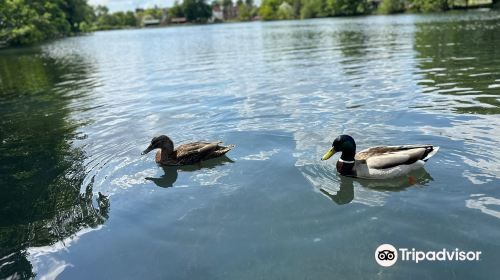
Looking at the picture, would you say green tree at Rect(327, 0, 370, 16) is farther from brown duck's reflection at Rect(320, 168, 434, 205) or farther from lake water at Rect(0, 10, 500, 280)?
brown duck's reflection at Rect(320, 168, 434, 205)

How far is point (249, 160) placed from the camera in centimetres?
1078

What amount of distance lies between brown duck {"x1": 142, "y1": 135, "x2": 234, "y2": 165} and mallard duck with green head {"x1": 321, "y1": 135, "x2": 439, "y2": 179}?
10.1 feet

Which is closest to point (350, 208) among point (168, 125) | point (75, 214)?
point (75, 214)

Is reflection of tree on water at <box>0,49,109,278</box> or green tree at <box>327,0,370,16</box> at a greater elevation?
green tree at <box>327,0,370,16</box>

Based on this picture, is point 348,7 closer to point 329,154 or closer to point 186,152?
point 186,152

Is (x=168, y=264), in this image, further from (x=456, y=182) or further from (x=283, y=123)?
(x=283, y=123)

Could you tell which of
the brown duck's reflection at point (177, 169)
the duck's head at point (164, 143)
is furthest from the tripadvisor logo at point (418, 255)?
the duck's head at point (164, 143)

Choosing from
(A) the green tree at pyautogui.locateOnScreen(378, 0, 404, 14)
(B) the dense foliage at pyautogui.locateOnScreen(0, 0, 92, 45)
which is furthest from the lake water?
(A) the green tree at pyautogui.locateOnScreen(378, 0, 404, 14)

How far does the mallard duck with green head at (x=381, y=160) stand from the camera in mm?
8852

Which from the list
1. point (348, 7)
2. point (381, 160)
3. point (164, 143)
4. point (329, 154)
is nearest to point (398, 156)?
point (381, 160)

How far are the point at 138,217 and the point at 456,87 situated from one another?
45.2 ft

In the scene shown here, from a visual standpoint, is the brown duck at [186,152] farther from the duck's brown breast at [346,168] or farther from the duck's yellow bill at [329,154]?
the duck's brown breast at [346,168]

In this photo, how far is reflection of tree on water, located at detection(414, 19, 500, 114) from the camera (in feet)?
46.8

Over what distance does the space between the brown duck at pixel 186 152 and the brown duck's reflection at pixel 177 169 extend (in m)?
0.11
